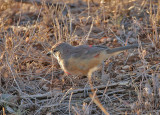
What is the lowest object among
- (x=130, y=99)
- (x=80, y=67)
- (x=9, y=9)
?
(x=130, y=99)

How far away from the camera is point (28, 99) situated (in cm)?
458

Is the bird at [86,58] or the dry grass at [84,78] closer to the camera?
the dry grass at [84,78]

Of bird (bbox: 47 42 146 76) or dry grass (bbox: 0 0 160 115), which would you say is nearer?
dry grass (bbox: 0 0 160 115)

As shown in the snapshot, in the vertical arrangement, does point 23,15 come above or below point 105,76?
above

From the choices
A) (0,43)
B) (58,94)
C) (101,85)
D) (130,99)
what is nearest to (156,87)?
(130,99)

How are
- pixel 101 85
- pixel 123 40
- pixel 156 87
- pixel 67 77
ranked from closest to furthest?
pixel 156 87 < pixel 101 85 < pixel 67 77 < pixel 123 40

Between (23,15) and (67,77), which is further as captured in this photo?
(23,15)

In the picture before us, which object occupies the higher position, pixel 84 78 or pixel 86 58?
pixel 86 58

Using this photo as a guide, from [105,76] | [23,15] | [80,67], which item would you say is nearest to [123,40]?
[105,76]

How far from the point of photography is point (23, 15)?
7965 millimetres

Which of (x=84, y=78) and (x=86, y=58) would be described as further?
(x=84, y=78)

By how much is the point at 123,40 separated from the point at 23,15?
3097mm

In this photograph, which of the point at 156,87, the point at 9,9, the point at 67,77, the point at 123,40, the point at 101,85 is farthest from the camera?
the point at 9,9

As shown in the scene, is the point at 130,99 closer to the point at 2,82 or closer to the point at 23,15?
the point at 2,82
